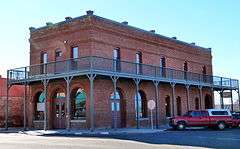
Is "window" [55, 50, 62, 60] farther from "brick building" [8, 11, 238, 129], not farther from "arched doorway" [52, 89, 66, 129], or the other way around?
"arched doorway" [52, 89, 66, 129]

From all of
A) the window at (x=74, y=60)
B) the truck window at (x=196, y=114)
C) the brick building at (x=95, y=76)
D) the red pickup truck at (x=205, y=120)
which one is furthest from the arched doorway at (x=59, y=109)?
the truck window at (x=196, y=114)

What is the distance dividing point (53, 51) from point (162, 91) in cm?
1037

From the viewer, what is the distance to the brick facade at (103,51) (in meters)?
28.7

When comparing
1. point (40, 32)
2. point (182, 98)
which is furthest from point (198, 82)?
point (40, 32)

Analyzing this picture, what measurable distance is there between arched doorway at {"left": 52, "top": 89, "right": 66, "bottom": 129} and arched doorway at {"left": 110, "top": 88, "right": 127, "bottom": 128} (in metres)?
3.92

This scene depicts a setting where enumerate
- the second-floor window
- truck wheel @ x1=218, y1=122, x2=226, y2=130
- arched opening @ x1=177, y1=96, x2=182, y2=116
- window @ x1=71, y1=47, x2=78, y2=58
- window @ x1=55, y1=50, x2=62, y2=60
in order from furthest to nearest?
arched opening @ x1=177, y1=96, x2=182, y2=116 < window @ x1=55, y1=50, x2=62, y2=60 < window @ x1=71, y1=47, x2=78, y2=58 < the second-floor window < truck wheel @ x1=218, y1=122, x2=226, y2=130

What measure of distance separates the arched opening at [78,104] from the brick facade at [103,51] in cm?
45

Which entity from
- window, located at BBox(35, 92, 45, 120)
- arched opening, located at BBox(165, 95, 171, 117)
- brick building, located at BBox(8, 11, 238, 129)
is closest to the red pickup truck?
brick building, located at BBox(8, 11, 238, 129)

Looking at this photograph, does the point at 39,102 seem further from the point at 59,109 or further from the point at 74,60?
the point at 74,60

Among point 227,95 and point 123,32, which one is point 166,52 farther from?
point 227,95

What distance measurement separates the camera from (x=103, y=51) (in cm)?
2944

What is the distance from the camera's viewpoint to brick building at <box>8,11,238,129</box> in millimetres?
28156

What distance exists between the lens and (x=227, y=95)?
41.2 metres

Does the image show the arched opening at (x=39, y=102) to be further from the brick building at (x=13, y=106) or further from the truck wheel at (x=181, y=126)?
the truck wheel at (x=181, y=126)
